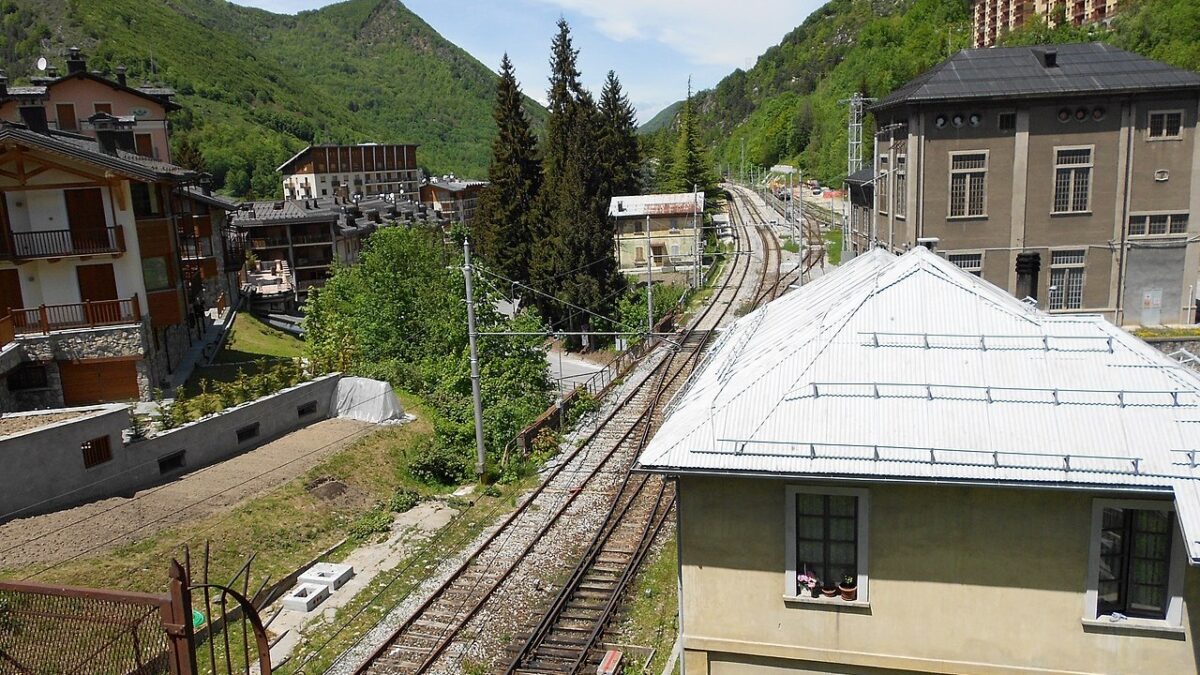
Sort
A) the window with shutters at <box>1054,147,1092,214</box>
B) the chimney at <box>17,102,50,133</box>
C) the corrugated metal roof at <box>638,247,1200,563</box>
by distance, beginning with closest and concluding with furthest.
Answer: the corrugated metal roof at <box>638,247,1200,563</box>
the chimney at <box>17,102,50,133</box>
the window with shutters at <box>1054,147,1092,214</box>

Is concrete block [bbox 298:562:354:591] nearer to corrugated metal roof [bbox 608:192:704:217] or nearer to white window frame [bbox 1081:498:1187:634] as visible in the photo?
white window frame [bbox 1081:498:1187:634]

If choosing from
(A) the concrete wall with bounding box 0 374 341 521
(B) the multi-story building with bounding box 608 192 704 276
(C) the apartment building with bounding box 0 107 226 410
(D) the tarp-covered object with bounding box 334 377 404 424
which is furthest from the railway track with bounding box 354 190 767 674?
(B) the multi-story building with bounding box 608 192 704 276

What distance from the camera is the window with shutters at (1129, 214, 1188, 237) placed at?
3080 centimetres

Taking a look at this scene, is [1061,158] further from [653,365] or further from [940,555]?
[940,555]

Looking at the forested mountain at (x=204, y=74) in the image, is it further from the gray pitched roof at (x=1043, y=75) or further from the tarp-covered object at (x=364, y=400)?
the gray pitched roof at (x=1043, y=75)

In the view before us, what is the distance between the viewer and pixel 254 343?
3850 centimetres

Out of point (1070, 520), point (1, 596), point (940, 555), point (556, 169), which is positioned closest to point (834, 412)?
point (940, 555)

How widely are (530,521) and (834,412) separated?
12390mm

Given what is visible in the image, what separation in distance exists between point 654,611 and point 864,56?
448 ft

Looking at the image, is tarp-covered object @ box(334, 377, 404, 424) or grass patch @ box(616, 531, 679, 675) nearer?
grass patch @ box(616, 531, 679, 675)

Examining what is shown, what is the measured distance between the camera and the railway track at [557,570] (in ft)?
48.6

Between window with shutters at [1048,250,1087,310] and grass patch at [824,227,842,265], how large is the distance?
762 inches

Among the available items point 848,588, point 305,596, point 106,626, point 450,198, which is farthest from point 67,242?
point 450,198

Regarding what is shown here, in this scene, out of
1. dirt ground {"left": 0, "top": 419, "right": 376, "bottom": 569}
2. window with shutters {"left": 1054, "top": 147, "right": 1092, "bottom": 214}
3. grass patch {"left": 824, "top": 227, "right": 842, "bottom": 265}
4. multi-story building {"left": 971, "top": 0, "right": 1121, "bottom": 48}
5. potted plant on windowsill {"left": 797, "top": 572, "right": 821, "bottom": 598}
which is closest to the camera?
potted plant on windowsill {"left": 797, "top": 572, "right": 821, "bottom": 598}
